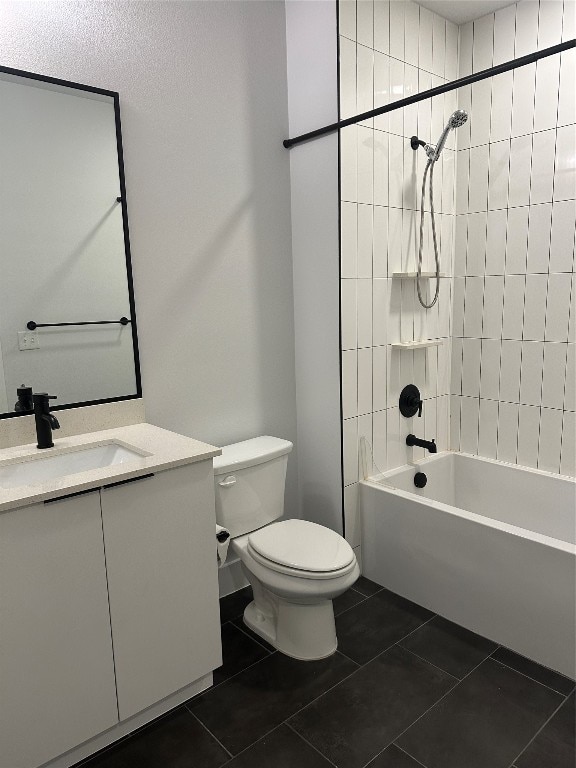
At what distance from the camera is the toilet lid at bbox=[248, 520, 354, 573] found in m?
1.84

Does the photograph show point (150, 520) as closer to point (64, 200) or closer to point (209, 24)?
point (64, 200)

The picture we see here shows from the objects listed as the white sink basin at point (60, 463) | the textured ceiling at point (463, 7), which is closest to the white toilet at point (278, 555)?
the white sink basin at point (60, 463)

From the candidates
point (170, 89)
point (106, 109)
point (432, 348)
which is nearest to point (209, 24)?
point (170, 89)

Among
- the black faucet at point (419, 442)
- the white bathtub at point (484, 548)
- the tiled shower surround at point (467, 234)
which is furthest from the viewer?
the black faucet at point (419, 442)

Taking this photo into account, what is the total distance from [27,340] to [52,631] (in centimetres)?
90

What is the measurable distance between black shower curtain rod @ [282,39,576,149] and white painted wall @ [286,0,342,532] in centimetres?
5

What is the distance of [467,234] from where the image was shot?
2.77 m

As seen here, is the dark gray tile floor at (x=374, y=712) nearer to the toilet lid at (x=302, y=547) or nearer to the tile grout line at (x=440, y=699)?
the tile grout line at (x=440, y=699)

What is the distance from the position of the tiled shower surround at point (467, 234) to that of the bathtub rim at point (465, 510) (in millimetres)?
46

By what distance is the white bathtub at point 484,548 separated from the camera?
186cm

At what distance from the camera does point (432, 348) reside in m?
2.78

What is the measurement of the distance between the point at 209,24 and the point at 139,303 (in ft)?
3.64

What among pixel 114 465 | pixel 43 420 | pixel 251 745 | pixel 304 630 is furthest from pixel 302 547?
pixel 43 420

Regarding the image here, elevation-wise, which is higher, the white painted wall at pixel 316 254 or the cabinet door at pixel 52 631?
→ the white painted wall at pixel 316 254
